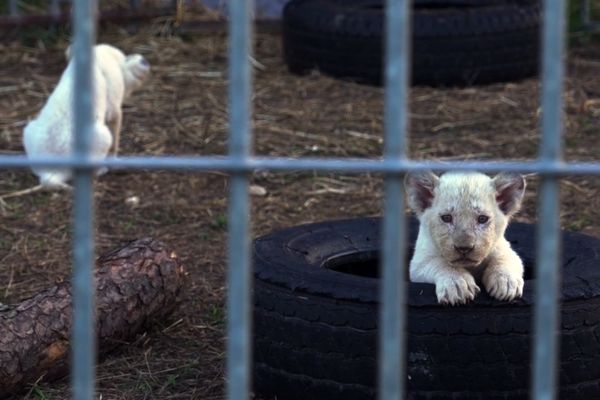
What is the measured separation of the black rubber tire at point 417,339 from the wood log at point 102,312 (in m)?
0.62

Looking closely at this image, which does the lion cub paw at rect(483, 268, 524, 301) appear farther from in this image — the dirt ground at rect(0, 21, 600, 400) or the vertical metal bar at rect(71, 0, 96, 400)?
the vertical metal bar at rect(71, 0, 96, 400)

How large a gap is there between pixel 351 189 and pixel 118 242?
1.42 m

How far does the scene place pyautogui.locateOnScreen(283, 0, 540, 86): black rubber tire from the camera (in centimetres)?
933

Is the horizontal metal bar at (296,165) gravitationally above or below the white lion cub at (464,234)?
above

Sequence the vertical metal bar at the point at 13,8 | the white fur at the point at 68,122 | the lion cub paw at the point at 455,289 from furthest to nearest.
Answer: the vertical metal bar at the point at 13,8 → the white fur at the point at 68,122 → the lion cub paw at the point at 455,289

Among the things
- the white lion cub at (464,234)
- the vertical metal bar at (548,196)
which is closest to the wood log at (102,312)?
the white lion cub at (464,234)

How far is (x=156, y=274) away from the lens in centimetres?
514

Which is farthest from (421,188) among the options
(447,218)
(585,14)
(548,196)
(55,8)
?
(55,8)

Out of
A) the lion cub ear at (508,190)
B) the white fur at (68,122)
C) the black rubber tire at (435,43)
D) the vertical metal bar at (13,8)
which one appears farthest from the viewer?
the vertical metal bar at (13,8)

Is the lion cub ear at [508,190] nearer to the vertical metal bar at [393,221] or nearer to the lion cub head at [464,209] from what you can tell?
the lion cub head at [464,209]

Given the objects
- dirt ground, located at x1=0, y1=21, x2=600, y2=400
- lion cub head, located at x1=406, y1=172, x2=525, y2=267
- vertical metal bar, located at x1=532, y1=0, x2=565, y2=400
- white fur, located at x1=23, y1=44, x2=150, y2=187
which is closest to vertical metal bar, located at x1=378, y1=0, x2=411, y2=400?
vertical metal bar, located at x1=532, y1=0, x2=565, y2=400

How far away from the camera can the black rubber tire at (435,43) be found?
9.33 metres

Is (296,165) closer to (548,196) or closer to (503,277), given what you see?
(548,196)

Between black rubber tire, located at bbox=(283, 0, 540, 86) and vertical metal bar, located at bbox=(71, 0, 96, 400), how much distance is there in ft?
23.0
